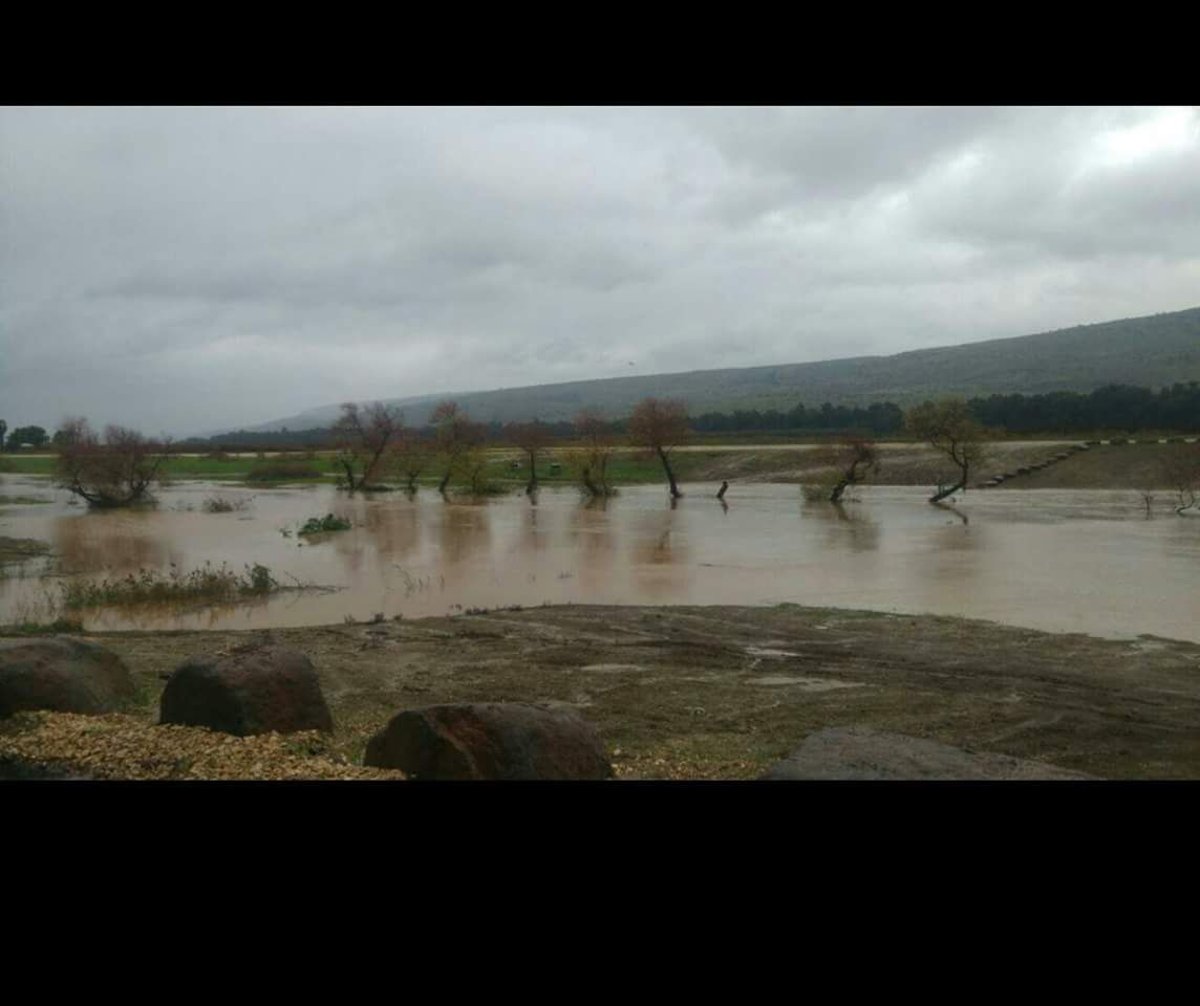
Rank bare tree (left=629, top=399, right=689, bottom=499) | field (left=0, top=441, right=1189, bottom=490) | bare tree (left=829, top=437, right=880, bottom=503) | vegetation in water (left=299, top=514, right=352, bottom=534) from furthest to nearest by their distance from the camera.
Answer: bare tree (left=629, top=399, right=689, bottom=499) < field (left=0, top=441, right=1189, bottom=490) < bare tree (left=829, top=437, right=880, bottom=503) < vegetation in water (left=299, top=514, right=352, bottom=534)

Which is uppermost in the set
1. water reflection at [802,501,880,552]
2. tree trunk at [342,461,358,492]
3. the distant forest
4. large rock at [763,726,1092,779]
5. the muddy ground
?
the distant forest

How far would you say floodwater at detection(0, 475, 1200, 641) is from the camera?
576 inches

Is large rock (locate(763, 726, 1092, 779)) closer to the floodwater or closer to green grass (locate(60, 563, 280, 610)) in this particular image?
the floodwater

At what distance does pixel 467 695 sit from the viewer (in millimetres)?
7797

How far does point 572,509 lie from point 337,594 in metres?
20.9

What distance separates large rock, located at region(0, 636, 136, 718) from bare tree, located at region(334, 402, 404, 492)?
145 feet

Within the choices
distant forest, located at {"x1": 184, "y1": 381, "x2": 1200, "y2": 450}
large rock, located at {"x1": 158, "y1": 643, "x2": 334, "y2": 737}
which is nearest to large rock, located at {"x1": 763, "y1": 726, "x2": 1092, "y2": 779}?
large rock, located at {"x1": 158, "y1": 643, "x2": 334, "y2": 737}

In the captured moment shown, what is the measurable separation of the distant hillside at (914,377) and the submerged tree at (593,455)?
22008mm

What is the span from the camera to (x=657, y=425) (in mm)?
46219

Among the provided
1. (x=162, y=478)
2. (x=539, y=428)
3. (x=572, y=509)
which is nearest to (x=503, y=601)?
(x=572, y=509)

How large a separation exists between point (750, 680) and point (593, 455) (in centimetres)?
3717

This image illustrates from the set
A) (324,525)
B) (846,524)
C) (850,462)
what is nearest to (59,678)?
(324,525)

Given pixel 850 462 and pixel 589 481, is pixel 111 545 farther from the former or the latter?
pixel 850 462
